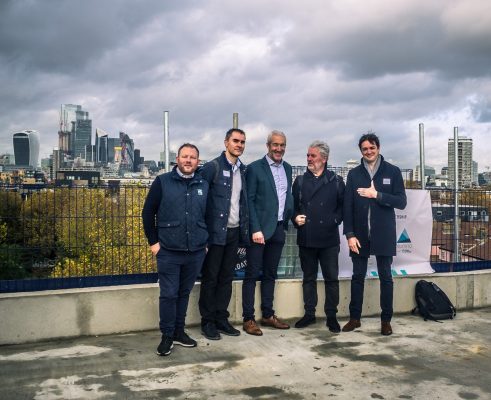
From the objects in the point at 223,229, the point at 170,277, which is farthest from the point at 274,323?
the point at 170,277

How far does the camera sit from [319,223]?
4.78 meters

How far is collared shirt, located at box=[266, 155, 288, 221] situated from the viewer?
473 cm

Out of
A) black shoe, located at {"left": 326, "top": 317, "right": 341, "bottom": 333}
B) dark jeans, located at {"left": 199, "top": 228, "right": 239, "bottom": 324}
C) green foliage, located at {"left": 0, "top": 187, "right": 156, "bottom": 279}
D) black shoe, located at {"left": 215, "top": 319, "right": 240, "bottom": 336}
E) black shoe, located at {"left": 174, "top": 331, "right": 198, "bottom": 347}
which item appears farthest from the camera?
black shoe, located at {"left": 326, "top": 317, "right": 341, "bottom": 333}

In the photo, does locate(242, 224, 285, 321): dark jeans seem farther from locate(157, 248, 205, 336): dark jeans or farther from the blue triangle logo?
the blue triangle logo

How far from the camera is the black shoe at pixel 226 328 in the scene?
458 centimetres

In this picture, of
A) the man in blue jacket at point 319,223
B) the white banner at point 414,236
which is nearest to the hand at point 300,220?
the man in blue jacket at point 319,223

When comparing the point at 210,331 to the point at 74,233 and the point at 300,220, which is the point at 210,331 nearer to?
the point at 300,220

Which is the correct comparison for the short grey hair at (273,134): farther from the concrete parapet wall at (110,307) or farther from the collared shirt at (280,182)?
the concrete parapet wall at (110,307)

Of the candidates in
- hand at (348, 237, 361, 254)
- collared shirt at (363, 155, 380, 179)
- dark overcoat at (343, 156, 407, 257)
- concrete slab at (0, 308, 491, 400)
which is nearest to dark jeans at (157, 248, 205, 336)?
concrete slab at (0, 308, 491, 400)

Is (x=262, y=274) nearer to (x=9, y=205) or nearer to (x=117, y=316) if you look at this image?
(x=117, y=316)

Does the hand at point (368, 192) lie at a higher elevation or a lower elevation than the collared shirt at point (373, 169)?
lower

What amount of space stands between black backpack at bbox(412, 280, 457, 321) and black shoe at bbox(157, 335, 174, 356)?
2.95 m

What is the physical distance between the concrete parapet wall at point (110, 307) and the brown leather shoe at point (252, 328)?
362 mm

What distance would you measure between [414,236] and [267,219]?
91.8 inches
